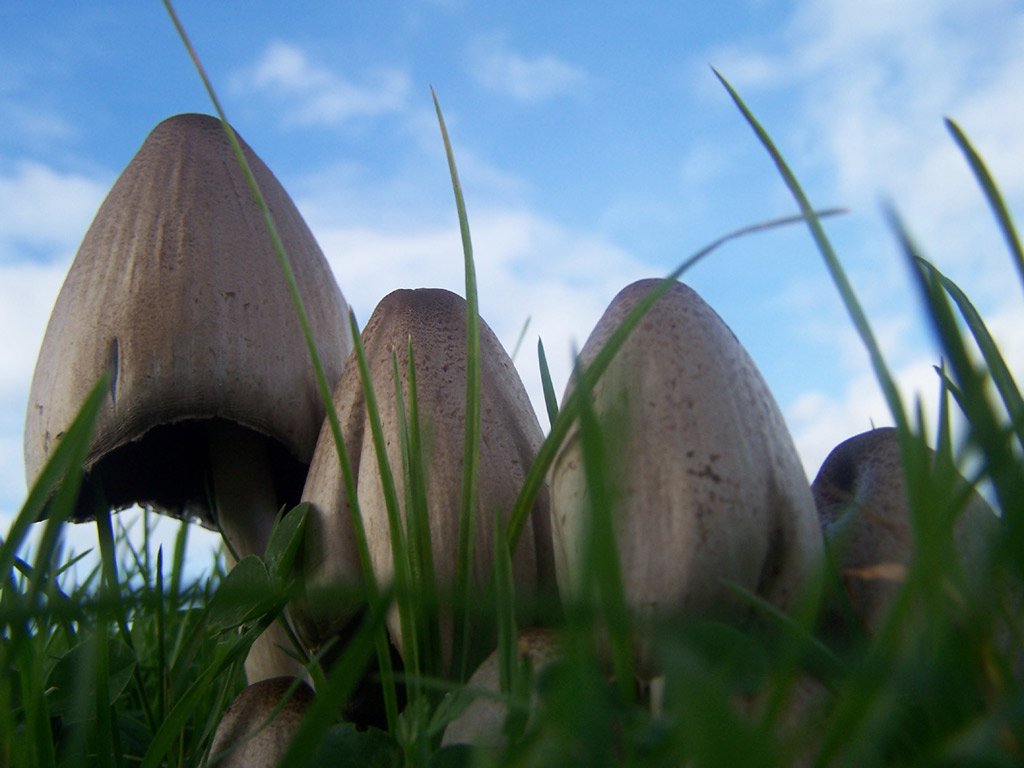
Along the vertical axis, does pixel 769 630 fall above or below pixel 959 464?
below

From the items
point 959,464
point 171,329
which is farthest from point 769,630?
point 171,329

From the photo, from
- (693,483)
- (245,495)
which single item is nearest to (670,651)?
(693,483)

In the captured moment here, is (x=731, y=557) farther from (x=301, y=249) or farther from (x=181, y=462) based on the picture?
(x=181, y=462)

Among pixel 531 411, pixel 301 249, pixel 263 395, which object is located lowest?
pixel 531 411

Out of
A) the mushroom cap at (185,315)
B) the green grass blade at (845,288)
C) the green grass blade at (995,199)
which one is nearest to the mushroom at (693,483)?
the green grass blade at (845,288)

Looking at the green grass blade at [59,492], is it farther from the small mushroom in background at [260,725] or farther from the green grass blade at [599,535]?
the small mushroom in background at [260,725]

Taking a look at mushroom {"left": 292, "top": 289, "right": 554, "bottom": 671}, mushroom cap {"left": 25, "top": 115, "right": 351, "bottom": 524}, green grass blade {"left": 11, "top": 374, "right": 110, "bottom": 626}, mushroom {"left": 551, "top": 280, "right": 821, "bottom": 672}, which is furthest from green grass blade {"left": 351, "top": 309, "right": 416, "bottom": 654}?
mushroom cap {"left": 25, "top": 115, "right": 351, "bottom": 524}
